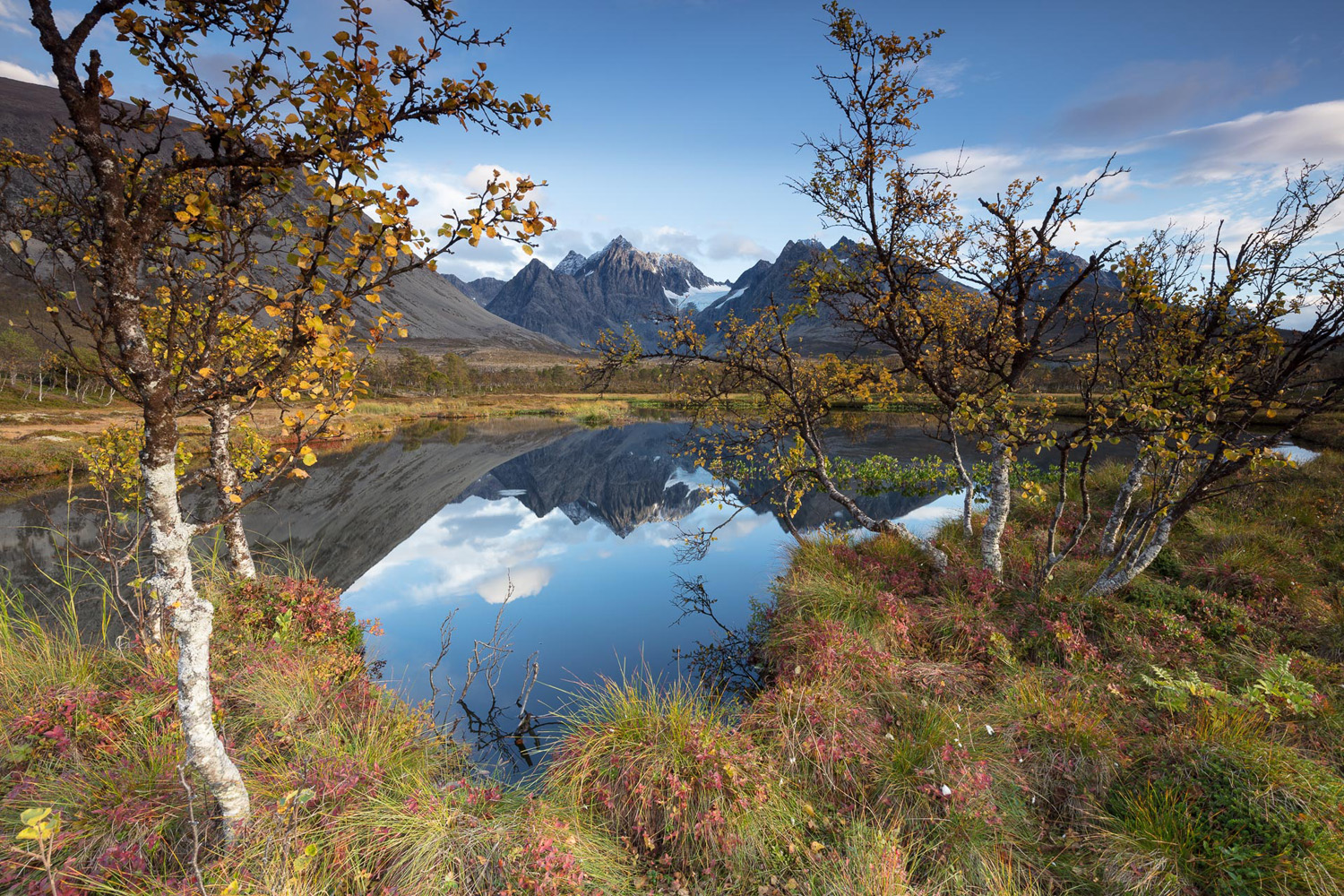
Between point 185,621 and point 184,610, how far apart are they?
0.26 ft

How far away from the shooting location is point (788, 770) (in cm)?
661

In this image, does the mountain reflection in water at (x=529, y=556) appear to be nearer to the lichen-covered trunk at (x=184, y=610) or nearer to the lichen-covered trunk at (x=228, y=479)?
the lichen-covered trunk at (x=228, y=479)

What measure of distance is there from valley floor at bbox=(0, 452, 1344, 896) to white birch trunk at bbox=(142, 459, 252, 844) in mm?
278

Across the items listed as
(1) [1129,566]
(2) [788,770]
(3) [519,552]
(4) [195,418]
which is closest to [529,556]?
(3) [519,552]

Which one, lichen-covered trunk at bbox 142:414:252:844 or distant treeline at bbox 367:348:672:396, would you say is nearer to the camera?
lichen-covered trunk at bbox 142:414:252:844

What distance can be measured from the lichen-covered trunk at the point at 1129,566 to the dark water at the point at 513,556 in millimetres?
7382

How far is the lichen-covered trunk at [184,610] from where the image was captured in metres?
3.62

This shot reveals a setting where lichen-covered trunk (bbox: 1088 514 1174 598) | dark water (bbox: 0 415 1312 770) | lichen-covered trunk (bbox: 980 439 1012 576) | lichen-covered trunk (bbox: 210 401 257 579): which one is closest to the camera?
lichen-covered trunk (bbox: 210 401 257 579)

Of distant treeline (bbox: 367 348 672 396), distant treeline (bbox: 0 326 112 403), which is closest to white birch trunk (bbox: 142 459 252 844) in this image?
distant treeline (bbox: 367 348 672 396)

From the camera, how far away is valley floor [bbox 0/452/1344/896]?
15.1 ft

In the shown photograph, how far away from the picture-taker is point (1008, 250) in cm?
934

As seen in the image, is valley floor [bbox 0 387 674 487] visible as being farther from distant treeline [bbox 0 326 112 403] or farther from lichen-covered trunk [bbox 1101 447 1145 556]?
lichen-covered trunk [bbox 1101 447 1145 556]

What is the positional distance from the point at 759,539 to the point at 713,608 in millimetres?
6851

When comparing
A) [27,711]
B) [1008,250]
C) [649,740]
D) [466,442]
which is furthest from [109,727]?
[466,442]
